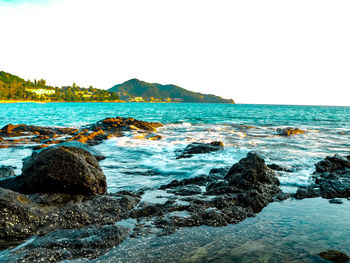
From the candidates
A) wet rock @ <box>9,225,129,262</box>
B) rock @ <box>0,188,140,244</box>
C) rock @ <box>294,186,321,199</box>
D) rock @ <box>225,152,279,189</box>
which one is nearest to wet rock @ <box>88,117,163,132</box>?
rock @ <box>225,152,279,189</box>

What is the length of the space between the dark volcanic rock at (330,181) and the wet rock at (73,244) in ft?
16.6

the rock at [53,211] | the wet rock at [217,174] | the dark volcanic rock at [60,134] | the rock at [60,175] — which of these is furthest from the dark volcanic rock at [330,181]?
the dark volcanic rock at [60,134]

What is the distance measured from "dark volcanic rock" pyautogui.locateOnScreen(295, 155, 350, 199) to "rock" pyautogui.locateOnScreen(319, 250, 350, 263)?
9.69 ft

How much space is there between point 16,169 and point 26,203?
607 centimetres

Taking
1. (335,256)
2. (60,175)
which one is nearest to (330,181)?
(335,256)

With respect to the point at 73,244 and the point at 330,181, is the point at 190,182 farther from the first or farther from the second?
the point at 73,244

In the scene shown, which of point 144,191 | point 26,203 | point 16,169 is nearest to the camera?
point 26,203

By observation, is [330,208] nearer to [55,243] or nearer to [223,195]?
[223,195]

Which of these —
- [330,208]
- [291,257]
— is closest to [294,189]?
[330,208]

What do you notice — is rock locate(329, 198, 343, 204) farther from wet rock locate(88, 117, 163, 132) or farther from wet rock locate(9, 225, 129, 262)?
wet rock locate(88, 117, 163, 132)

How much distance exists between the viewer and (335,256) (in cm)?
373

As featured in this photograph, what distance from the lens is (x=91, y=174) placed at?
6.03 meters

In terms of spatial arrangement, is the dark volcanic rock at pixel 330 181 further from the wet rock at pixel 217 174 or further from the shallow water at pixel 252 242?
the wet rock at pixel 217 174

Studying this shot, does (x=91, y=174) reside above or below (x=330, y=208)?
above
